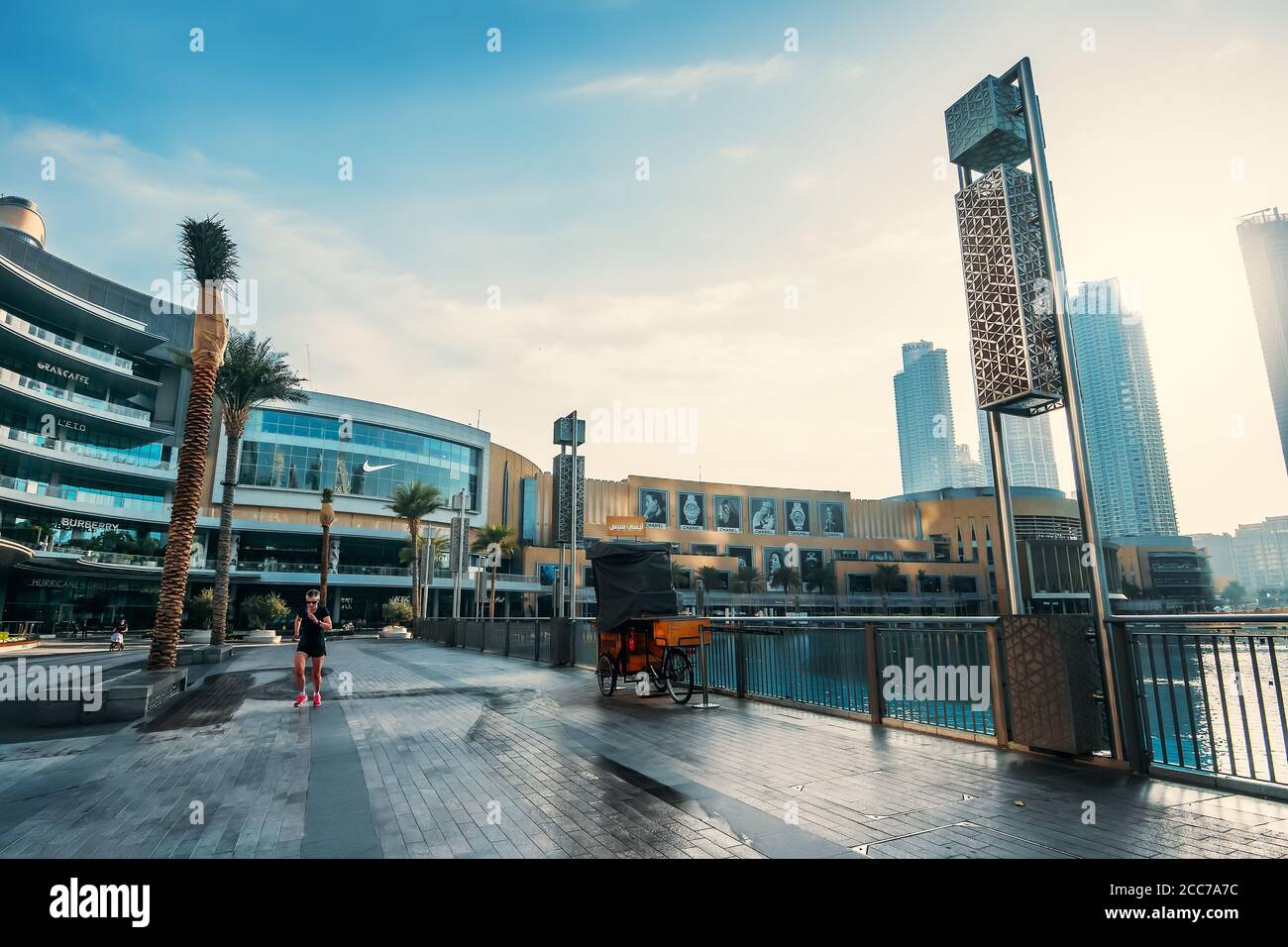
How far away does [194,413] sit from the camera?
48.5 ft

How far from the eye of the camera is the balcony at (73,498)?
38.1 m

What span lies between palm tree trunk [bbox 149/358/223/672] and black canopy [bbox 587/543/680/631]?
9366 mm

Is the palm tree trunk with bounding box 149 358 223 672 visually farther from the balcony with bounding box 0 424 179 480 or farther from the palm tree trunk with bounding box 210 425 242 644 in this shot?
the balcony with bounding box 0 424 179 480

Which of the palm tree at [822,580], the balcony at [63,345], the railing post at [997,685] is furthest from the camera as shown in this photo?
the palm tree at [822,580]

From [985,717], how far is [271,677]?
49.1ft

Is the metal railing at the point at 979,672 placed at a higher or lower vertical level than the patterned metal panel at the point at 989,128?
lower

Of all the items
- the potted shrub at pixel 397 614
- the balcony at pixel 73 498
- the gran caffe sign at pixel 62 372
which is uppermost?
the gran caffe sign at pixel 62 372

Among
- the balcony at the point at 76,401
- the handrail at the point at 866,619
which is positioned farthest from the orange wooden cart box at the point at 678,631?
the balcony at the point at 76,401

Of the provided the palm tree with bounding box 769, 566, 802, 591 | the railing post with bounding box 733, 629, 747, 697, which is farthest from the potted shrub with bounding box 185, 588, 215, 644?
the palm tree with bounding box 769, 566, 802, 591

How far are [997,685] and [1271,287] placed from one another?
33556 millimetres

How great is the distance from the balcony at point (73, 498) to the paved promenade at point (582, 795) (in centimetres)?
4190

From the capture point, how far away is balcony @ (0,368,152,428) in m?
38.9

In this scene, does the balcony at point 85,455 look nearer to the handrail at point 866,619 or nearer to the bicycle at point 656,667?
the bicycle at point 656,667
